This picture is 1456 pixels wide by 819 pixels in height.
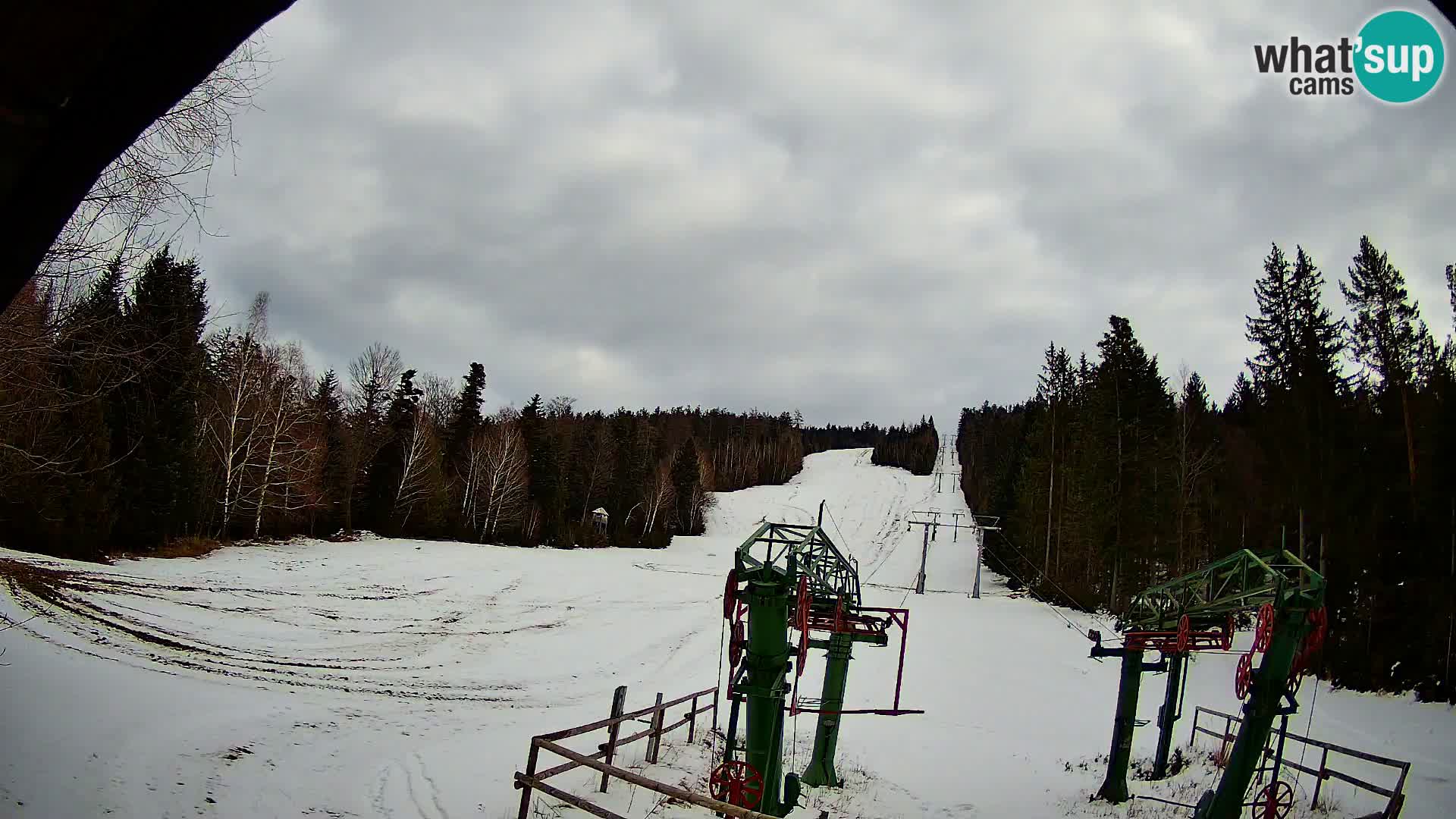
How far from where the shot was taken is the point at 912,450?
14675cm

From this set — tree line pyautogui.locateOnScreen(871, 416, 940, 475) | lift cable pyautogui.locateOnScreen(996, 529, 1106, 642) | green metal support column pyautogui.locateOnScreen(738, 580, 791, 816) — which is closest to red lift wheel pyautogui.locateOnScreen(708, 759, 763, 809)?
green metal support column pyautogui.locateOnScreen(738, 580, 791, 816)

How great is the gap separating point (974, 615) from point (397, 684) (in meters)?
29.2

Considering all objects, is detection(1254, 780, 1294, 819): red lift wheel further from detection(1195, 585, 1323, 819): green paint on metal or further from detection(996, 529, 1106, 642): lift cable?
detection(996, 529, 1106, 642): lift cable

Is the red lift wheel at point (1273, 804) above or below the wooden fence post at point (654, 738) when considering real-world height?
above

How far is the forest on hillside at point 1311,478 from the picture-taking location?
21.1 metres

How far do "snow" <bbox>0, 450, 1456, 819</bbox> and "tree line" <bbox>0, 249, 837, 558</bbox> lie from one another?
3.47 metres

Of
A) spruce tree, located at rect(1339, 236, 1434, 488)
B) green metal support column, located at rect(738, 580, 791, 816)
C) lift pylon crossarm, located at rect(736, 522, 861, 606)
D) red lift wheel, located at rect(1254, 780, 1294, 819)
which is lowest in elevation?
red lift wheel, located at rect(1254, 780, 1294, 819)

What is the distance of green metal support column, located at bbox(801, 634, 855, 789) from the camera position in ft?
50.6

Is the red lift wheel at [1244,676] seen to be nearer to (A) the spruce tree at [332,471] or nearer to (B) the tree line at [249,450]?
(B) the tree line at [249,450]

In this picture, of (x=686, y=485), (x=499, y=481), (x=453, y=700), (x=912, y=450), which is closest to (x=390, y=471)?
(x=499, y=481)

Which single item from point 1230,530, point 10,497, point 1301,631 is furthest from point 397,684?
point 1230,530

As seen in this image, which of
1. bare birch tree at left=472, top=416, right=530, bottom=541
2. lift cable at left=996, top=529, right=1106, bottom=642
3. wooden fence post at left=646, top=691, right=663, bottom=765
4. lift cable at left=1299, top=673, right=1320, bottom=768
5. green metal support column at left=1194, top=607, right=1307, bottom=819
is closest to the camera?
green metal support column at left=1194, top=607, right=1307, bottom=819

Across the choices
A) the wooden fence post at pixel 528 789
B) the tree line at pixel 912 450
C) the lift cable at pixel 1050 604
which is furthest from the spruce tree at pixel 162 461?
the tree line at pixel 912 450

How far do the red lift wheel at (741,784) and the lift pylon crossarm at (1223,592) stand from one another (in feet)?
30.4
